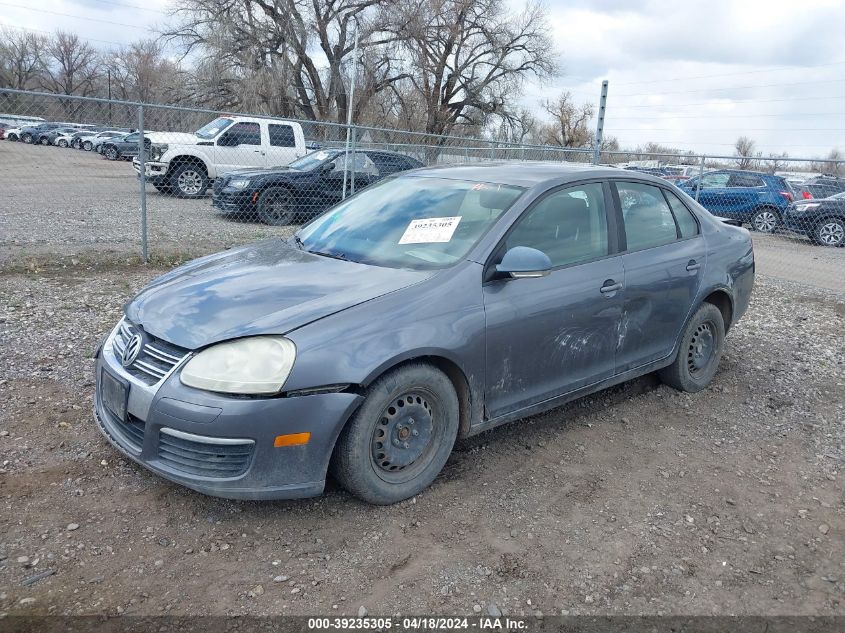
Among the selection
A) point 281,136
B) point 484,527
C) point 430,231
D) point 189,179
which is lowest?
point 484,527

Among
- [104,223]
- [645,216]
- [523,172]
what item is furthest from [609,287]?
[104,223]

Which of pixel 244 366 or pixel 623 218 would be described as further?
pixel 623 218

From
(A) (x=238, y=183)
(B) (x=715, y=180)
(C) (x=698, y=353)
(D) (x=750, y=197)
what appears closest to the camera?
(C) (x=698, y=353)

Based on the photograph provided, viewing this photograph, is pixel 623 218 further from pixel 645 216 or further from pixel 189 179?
pixel 189 179

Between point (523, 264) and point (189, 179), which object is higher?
point (189, 179)

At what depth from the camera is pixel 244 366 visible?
281cm

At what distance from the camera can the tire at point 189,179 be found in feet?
47.8

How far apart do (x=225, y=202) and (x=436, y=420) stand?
951 centimetres

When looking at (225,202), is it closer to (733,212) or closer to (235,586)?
(235,586)

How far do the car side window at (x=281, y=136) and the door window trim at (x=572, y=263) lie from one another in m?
12.7

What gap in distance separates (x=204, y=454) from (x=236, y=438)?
0.62ft

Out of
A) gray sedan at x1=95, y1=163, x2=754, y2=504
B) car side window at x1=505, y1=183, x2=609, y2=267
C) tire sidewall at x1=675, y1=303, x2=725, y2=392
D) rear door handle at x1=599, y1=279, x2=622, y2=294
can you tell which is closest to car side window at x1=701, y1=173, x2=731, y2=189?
tire sidewall at x1=675, y1=303, x2=725, y2=392

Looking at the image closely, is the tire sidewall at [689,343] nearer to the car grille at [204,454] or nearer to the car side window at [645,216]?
the car side window at [645,216]

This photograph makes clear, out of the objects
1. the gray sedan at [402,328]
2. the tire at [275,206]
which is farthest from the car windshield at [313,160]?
the gray sedan at [402,328]
